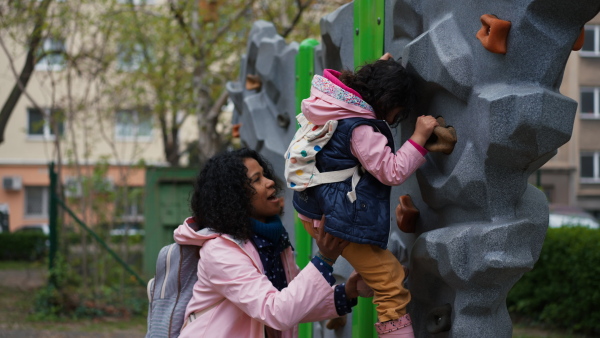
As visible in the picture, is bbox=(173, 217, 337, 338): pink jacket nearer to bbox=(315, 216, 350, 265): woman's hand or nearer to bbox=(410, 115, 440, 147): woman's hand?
bbox=(315, 216, 350, 265): woman's hand

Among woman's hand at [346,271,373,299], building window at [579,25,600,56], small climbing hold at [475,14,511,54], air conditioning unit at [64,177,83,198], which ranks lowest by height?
air conditioning unit at [64,177,83,198]

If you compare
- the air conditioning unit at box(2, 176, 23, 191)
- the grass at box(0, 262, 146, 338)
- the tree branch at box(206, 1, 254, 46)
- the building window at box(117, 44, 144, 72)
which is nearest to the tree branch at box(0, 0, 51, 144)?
the building window at box(117, 44, 144, 72)

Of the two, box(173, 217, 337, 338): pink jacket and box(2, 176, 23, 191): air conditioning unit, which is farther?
box(2, 176, 23, 191): air conditioning unit

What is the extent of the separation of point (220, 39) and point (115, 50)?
6.86ft

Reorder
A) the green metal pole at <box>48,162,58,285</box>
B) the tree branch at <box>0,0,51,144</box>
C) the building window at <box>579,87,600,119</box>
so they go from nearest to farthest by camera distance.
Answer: the green metal pole at <box>48,162,58,285</box> < the tree branch at <box>0,0,51,144</box> < the building window at <box>579,87,600,119</box>

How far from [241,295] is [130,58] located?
1183cm

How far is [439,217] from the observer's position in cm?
331

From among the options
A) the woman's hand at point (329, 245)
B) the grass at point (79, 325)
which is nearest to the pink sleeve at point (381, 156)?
the woman's hand at point (329, 245)

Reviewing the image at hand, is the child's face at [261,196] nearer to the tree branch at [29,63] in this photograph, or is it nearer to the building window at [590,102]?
the tree branch at [29,63]

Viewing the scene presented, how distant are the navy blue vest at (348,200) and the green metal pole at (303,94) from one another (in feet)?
7.06

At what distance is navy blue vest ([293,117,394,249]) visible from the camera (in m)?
3.00

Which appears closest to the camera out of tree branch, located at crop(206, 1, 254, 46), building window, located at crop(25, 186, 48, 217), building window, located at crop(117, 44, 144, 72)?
tree branch, located at crop(206, 1, 254, 46)

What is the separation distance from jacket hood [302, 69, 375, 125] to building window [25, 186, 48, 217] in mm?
26782

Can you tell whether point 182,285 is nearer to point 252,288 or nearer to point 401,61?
point 252,288
